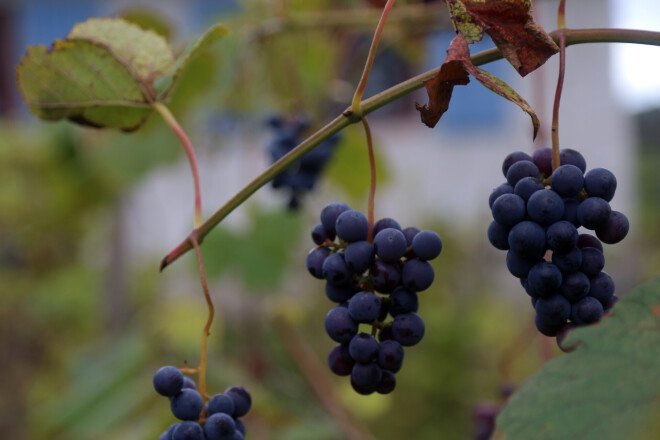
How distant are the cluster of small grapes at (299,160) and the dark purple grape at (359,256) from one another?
54cm

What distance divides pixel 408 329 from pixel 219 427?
174 mm

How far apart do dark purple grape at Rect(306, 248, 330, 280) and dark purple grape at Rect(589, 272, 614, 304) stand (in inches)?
8.6

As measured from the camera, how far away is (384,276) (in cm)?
53

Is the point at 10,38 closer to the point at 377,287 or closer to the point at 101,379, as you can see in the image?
the point at 101,379

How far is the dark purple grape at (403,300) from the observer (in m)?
0.54

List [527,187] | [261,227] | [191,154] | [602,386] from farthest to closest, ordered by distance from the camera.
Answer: [261,227] → [191,154] → [527,187] → [602,386]

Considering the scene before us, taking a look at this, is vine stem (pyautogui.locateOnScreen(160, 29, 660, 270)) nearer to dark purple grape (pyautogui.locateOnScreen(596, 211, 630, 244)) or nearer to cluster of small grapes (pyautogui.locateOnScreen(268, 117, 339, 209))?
dark purple grape (pyautogui.locateOnScreen(596, 211, 630, 244))

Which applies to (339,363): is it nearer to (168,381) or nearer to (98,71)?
(168,381)

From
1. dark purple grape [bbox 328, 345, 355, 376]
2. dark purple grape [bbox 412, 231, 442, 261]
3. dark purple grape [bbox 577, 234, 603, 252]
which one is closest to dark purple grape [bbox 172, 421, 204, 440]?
dark purple grape [bbox 328, 345, 355, 376]

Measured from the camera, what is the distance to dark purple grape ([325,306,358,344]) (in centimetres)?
54

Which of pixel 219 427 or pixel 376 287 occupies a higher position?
pixel 376 287

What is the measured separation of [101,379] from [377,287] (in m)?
1.37

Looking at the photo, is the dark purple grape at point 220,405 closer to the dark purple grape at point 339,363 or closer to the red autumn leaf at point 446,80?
the dark purple grape at point 339,363

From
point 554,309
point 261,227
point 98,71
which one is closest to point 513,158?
point 554,309
